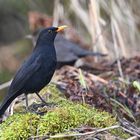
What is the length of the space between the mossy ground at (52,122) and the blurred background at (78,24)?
285 centimetres

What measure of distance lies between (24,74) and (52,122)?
1.04 metres

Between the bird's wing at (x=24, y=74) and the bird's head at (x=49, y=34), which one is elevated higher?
the bird's head at (x=49, y=34)

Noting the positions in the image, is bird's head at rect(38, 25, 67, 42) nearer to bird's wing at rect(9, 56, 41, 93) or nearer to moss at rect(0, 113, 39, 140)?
bird's wing at rect(9, 56, 41, 93)

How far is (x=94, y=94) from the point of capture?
5320 millimetres

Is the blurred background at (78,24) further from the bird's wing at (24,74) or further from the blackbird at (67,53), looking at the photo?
the bird's wing at (24,74)

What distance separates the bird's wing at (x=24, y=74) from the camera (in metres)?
4.92

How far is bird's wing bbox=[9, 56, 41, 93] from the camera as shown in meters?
4.92

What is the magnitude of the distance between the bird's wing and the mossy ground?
0.62 m

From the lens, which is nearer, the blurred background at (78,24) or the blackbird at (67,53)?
the blackbird at (67,53)

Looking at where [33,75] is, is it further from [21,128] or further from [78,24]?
[78,24]

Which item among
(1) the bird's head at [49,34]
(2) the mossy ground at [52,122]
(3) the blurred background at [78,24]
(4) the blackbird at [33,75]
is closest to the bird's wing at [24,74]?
(4) the blackbird at [33,75]

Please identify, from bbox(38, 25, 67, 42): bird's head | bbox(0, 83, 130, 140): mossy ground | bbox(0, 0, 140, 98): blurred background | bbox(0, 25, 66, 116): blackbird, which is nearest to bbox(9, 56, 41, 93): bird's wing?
bbox(0, 25, 66, 116): blackbird

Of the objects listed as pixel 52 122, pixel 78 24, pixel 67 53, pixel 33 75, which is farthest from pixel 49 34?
pixel 78 24

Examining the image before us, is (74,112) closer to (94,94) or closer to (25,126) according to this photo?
(25,126)
